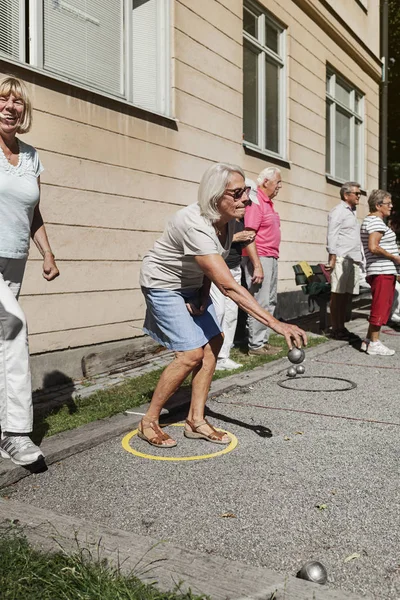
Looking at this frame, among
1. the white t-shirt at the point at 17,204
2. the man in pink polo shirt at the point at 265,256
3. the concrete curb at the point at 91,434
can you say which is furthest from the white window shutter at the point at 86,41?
the concrete curb at the point at 91,434

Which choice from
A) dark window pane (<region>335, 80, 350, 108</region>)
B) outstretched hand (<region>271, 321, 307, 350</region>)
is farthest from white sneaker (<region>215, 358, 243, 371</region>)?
dark window pane (<region>335, 80, 350, 108</region>)

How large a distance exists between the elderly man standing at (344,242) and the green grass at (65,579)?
7215mm

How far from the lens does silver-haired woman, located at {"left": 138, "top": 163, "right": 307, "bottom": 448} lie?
414cm

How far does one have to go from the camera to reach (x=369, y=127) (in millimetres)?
17734

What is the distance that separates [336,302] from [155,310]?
5.63m

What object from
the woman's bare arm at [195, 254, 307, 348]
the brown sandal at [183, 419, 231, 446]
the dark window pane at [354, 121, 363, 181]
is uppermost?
the dark window pane at [354, 121, 363, 181]

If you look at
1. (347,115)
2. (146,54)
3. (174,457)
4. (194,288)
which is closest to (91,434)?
(174,457)

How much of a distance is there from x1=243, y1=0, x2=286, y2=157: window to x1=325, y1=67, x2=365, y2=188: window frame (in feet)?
8.33

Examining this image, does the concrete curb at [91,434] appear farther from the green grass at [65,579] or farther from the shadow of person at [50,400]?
the green grass at [65,579]

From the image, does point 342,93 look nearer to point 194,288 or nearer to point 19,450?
point 194,288

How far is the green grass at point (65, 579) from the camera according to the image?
2.38 m

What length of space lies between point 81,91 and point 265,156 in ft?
16.2

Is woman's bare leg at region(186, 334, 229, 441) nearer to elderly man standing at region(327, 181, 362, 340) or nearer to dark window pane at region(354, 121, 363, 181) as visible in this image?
elderly man standing at region(327, 181, 362, 340)

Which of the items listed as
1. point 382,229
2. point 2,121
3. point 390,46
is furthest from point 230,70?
point 390,46
